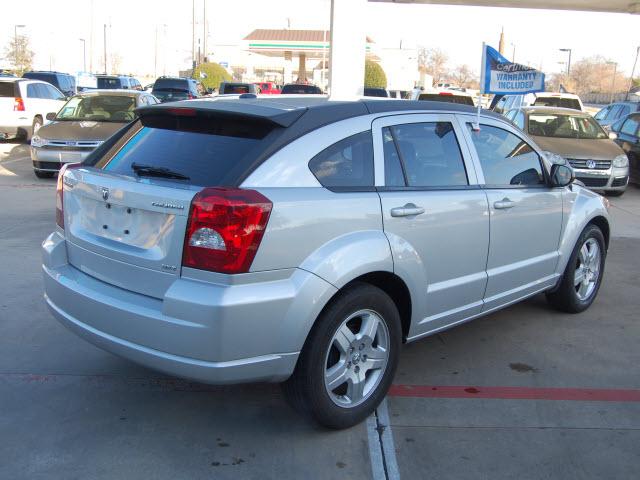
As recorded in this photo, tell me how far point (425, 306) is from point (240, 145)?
4.91 feet

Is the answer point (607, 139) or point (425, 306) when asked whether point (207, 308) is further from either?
point (607, 139)

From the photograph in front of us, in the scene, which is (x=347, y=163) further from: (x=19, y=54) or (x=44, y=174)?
(x=19, y=54)

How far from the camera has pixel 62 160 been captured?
11.7 metres

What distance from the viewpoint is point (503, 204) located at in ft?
14.7

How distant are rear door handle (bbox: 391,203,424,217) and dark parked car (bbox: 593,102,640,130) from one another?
14.2 metres

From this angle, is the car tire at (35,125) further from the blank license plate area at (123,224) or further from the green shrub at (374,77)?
the green shrub at (374,77)

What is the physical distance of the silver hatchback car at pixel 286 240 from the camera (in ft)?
10.3

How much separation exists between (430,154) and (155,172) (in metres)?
1.69

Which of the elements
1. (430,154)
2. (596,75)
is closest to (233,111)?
(430,154)

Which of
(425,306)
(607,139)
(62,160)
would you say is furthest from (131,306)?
(607,139)

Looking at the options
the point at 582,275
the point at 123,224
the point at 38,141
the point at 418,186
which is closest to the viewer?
the point at 123,224

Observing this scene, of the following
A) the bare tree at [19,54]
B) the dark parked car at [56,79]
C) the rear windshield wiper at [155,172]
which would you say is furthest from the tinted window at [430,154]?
the bare tree at [19,54]

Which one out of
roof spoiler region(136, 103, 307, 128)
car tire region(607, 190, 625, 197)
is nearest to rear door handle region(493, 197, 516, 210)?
roof spoiler region(136, 103, 307, 128)

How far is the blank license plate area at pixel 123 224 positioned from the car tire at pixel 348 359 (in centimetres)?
90
